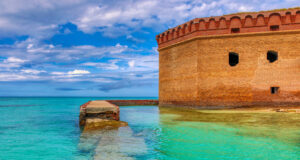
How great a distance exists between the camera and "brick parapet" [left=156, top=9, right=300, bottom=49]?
1446cm

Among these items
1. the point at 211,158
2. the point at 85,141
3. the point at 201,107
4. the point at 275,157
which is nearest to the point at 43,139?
the point at 85,141

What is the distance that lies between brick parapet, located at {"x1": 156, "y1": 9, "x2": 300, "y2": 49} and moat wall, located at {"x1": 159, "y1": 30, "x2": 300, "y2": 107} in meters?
0.34

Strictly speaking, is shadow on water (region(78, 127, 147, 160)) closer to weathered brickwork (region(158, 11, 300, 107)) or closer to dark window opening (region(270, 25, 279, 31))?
weathered brickwork (region(158, 11, 300, 107))

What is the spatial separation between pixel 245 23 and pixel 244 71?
10.1ft

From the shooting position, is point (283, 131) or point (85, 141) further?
point (283, 131)

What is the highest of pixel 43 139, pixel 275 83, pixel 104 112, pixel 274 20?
pixel 274 20

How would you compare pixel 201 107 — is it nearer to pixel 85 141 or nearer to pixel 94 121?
pixel 94 121

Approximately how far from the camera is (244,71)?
49.0 feet

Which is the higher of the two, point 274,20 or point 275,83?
point 274,20

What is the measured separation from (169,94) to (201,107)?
157 inches

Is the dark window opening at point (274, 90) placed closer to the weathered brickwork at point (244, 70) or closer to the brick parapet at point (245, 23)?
the weathered brickwork at point (244, 70)

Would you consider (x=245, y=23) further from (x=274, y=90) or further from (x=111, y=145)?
(x=111, y=145)

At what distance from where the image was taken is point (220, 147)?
5.34 metres

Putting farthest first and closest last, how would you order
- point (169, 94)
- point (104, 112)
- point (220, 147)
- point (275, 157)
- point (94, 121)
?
point (169, 94)
point (104, 112)
point (94, 121)
point (220, 147)
point (275, 157)
